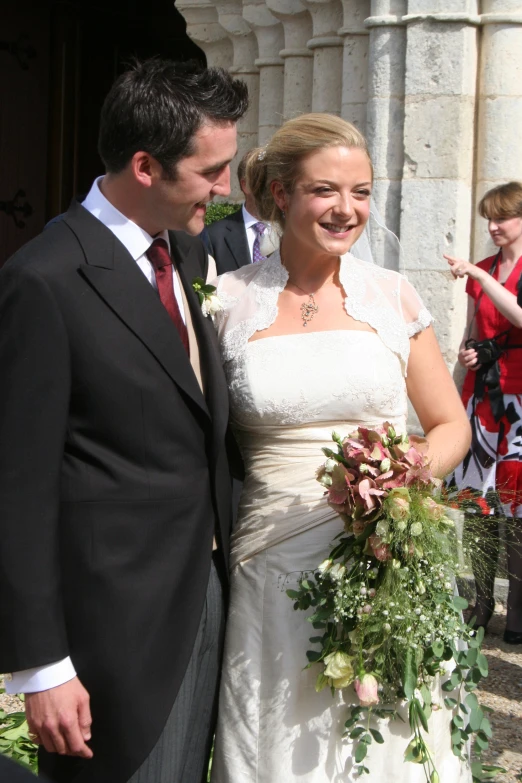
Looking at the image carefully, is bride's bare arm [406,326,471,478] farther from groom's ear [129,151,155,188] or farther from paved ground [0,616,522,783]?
paved ground [0,616,522,783]

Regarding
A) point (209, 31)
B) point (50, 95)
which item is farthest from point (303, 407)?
point (50, 95)

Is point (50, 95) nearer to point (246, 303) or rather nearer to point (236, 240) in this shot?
point (236, 240)

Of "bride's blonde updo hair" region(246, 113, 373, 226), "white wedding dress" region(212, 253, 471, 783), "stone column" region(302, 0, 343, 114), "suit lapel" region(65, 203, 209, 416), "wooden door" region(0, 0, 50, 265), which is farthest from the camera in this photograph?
"wooden door" region(0, 0, 50, 265)

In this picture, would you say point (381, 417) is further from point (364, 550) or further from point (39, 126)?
point (39, 126)

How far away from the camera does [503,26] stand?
17.8 feet

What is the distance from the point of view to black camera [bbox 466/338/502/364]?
5.00 m

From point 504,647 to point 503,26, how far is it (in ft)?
10.1

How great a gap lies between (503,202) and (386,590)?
3115 mm

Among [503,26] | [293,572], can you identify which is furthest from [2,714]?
[503,26]

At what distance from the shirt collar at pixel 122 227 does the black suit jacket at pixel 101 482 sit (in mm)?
41

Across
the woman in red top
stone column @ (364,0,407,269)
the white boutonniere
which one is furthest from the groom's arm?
stone column @ (364,0,407,269)

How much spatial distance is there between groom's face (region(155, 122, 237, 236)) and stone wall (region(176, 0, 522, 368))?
347cm

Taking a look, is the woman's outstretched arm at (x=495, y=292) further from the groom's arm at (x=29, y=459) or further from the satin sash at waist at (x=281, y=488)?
the groom's arm at (x=29, y=459)

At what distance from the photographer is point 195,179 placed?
222 cm
